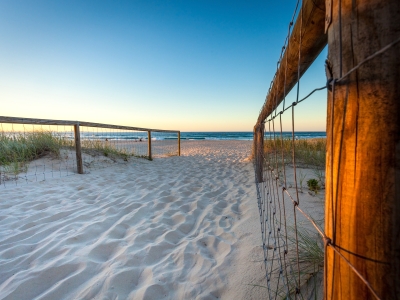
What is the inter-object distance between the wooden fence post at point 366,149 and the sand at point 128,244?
3.43 feet

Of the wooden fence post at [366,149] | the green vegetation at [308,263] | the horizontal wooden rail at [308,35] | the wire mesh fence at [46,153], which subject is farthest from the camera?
the wire mesh fence at [46,153]

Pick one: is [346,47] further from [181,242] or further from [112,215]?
[112,215]

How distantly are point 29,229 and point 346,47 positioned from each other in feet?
8.93

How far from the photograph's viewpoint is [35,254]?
1.68 m

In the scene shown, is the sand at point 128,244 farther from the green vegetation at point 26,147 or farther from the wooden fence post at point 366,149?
the green vegetation at point 26,147

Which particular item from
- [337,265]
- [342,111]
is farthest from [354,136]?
[337,265]

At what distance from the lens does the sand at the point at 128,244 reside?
139 cm

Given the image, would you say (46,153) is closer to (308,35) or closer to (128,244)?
(128,244)

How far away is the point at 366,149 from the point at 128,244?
1904mm

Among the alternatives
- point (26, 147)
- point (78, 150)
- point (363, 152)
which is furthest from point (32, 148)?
point (363, 152)

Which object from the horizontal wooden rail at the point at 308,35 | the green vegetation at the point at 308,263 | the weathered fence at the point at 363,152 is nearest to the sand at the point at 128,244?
the green vegetation at the point at 308,263

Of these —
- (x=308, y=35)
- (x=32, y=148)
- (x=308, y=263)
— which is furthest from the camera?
(x=32, y=148)

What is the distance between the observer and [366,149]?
486mm

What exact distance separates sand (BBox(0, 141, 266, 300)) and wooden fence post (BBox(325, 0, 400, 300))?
1047 millimetres
